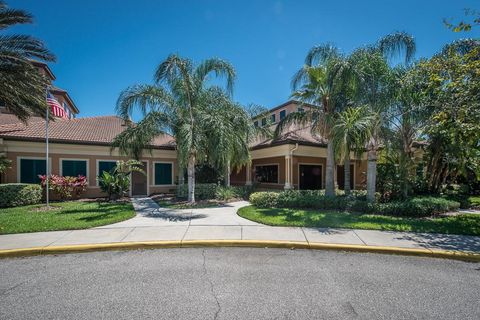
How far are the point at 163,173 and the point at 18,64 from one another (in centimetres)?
1029

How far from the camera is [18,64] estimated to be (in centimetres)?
933

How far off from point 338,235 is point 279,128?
7514mm

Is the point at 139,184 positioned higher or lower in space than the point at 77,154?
lower

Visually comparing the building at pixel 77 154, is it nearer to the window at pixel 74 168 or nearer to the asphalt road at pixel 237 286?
the window at pixel 74 168

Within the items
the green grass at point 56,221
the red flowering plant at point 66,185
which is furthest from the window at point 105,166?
the green grass at point 56,221

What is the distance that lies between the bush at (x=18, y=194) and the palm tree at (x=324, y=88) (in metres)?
14.0

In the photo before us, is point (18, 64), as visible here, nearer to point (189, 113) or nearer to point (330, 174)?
point (189, 113)

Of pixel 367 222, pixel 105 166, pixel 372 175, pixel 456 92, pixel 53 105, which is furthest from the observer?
pixel 105 166

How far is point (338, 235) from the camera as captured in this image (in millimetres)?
6863

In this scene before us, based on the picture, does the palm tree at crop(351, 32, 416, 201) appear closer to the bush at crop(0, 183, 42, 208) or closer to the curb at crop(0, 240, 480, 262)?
the curb at crop(0, 240, 480, 262)

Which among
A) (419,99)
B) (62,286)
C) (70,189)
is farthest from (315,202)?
(70,189)

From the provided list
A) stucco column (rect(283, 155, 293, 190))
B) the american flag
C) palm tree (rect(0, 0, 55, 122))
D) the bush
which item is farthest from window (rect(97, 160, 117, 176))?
stucco column (rect(283, 155, 293, 190))

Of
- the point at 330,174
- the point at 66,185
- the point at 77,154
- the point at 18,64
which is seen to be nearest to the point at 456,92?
the point at 330,174

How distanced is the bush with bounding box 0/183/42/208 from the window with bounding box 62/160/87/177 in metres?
2.02
